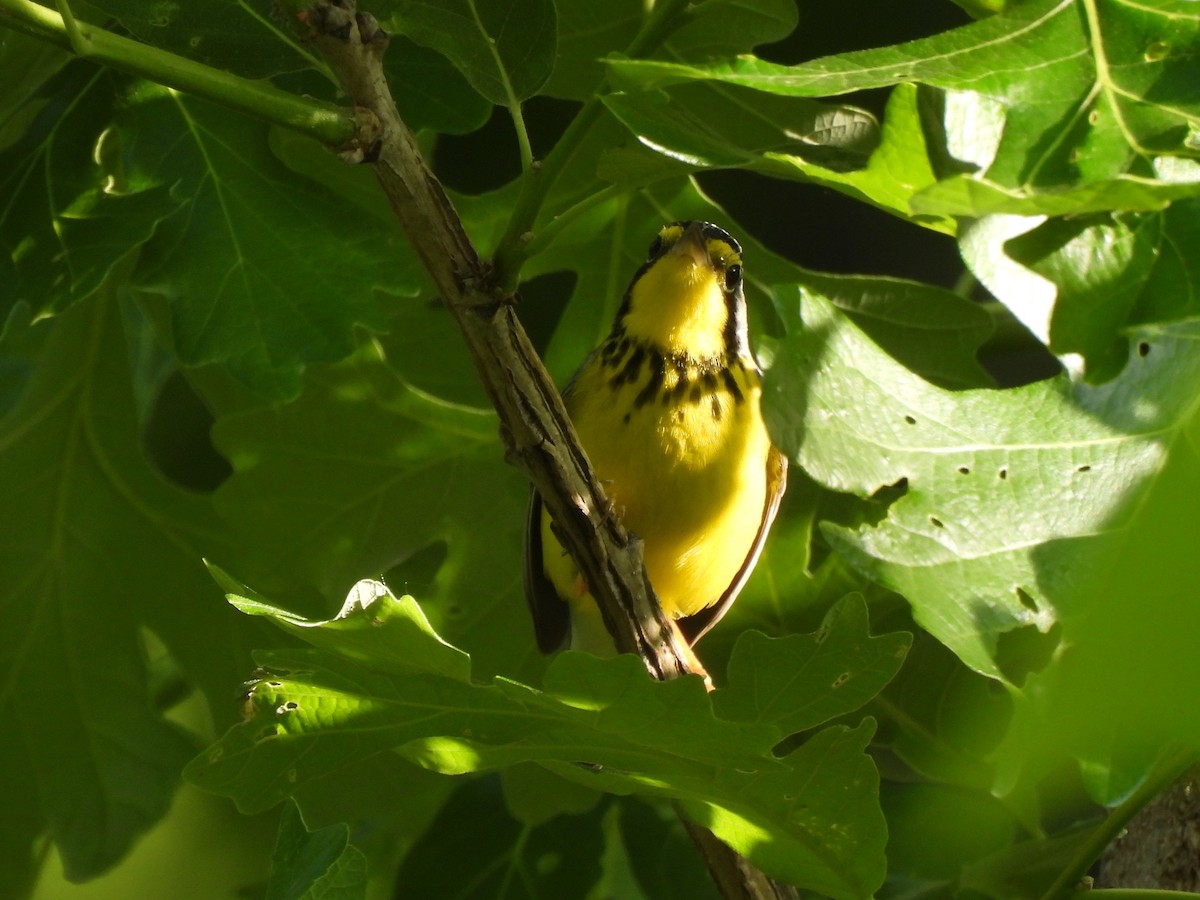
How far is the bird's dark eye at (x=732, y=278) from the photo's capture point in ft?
6.08

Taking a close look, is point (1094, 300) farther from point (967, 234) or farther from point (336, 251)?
point (336, 251)

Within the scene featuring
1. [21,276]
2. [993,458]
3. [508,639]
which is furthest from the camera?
[508,639]

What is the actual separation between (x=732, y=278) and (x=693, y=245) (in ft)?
0.34

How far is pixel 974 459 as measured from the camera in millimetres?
1161

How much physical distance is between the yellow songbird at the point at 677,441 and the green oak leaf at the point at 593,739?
0.60m

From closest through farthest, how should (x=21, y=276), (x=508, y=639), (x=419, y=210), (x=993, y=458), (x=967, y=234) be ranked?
(x=967, y=234)
(x=419, y=210)
(x=993, y=458)
(x=21, y=276)
(x=508, y=639)

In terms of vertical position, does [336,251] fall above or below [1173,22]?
below

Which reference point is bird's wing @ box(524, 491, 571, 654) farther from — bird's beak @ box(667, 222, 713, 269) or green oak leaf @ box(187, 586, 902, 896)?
green oak leaf @ box(187, 586, 902, 896)

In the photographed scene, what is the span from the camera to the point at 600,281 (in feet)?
6.07

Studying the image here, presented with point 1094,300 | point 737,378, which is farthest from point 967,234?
point 737,378

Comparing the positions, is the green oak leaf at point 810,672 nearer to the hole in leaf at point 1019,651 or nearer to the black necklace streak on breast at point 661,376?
the hole in leaf at point 1019,651

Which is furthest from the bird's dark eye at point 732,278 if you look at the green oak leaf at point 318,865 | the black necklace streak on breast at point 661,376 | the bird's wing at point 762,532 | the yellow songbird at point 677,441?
the green oak leaf at point 318,865

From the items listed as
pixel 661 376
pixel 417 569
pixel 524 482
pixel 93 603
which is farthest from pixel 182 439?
pixel 661 376

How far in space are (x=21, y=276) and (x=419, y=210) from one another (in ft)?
1.99
